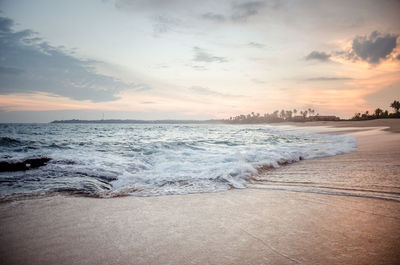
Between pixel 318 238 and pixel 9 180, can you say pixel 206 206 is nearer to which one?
pixel 318 238

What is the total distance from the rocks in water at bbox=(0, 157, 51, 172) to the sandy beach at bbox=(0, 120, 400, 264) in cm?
355

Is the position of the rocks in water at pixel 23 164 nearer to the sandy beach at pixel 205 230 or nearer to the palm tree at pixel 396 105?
the sandy beach at pixel 205 230

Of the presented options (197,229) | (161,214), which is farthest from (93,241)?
(197,229)

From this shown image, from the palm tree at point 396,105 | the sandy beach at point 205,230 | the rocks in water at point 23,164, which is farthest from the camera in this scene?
the palm tree at point 396,105

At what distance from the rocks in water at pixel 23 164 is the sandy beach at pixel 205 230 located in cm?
355

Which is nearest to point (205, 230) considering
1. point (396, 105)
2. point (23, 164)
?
point (23, 164)

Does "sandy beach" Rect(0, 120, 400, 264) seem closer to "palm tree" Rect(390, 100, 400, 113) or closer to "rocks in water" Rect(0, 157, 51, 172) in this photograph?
"rocks in water" Rect(0, 157, 51, 172)

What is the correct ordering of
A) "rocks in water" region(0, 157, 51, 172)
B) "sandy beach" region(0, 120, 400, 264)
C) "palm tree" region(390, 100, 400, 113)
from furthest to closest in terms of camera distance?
"palm tree" region(390, 100, 400, 113), "rocks in water" region(0, 157, 51, 172), "sandy beach" region(0, 120, 400, 264)

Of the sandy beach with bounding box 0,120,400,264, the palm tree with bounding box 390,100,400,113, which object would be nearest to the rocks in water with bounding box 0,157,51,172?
the sandy beach with bounding box 0,120,400,264

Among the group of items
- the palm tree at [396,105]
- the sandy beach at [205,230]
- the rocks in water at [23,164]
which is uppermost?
the palm tree at [396,105]

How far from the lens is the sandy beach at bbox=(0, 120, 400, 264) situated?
167cm

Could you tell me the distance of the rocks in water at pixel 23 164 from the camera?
571 centimetres

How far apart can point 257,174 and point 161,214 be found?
10.6 ft

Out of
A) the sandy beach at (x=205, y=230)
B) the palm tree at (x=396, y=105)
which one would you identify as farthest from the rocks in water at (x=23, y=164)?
the palm tree at (x=396, y=105)
